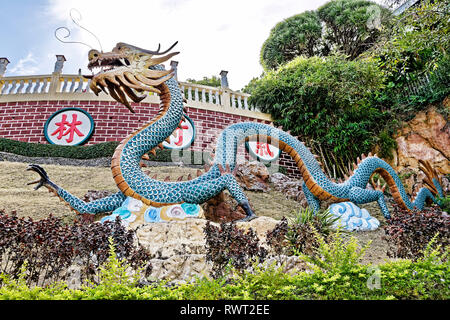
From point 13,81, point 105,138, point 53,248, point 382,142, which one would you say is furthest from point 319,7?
point 53,248

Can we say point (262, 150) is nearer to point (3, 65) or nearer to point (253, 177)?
point (253, 177)

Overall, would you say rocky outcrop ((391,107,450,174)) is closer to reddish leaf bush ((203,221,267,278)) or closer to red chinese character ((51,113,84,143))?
reddish leaf bush ((203,221,267,278))

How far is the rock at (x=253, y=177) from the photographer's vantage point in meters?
7.54

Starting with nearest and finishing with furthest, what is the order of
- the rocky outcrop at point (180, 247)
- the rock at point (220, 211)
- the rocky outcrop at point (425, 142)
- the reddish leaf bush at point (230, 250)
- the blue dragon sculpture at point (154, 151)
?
1. the reddish leaf bush at point (230, 250)
2. the rocky outcrop at point (180, 247)
3. the blue dragon sculpture at point (154, 151)
4. the rock at point (220, 211)
5. the rocky outcrop at point (425, 142)

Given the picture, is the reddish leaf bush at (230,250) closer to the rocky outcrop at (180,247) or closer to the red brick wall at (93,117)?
the rocky outcrop at (180,247)

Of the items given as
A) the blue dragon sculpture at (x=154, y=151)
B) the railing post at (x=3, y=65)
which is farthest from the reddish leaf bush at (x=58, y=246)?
the railing post at (x=3, y=65)

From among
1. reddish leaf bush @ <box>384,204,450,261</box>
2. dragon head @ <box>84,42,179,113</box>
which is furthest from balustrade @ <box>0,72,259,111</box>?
reddish leaf bush @ <box>384,204,450,261</box>

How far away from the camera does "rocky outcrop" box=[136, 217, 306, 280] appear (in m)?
3.03

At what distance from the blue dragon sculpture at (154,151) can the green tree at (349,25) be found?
36.0 feet

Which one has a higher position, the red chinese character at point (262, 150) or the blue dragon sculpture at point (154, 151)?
the red chinese character at point (262, 150)

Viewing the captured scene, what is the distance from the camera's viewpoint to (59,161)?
28.4ft

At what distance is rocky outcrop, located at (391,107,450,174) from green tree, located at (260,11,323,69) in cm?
687
